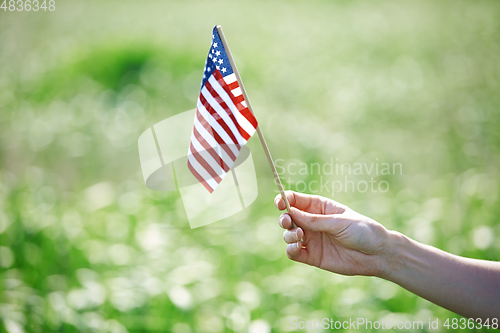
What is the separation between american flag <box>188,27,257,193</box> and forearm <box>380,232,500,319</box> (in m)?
0.82

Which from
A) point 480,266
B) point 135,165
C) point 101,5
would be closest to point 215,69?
point 480,266

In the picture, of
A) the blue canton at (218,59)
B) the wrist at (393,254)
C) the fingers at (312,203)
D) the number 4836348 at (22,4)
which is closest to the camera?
the blue canton at (218,59)

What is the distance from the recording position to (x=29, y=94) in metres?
5.84

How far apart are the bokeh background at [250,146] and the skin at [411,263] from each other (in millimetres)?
940

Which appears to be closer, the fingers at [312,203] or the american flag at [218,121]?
the american flag at [218,121]

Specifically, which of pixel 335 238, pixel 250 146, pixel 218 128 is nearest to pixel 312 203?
pixel 335 238

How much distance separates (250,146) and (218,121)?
3.09 meters

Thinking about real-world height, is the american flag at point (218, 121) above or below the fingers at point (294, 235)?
above

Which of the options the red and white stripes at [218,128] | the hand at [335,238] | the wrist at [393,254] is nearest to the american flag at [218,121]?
the red and white stripes at [218,128]

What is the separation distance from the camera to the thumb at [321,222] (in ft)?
5.50

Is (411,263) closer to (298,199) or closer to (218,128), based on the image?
(298,199)

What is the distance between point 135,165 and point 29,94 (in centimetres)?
255

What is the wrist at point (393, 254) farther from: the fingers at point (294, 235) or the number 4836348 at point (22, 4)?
the number 4836348 at point (22, 4)

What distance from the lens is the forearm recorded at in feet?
5.27
